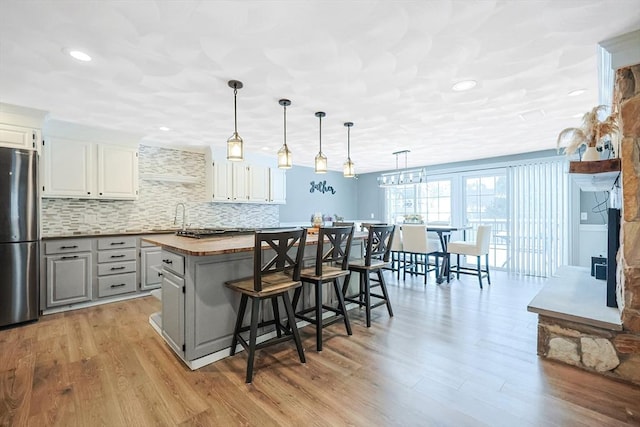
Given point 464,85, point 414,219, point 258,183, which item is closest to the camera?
point 464,85

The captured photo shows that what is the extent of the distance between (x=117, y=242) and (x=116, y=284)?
0.55 metres

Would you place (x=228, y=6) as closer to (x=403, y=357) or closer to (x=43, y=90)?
(x=43, y=90)

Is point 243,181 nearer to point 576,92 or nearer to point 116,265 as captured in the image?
point 116,265

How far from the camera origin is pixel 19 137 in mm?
3131

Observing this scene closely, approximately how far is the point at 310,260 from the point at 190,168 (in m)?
3.27

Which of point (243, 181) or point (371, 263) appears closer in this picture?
point (371, 263)

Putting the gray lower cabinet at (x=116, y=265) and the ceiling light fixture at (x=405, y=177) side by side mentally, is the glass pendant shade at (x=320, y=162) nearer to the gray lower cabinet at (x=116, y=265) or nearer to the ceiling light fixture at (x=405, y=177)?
the ceiling light fixture at (x=405, y=177)

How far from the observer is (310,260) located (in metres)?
2.94

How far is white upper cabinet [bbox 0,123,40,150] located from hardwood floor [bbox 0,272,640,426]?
1921 mm


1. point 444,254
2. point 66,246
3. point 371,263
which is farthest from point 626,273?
point 66,246

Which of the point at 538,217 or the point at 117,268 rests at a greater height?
the point at 538,217

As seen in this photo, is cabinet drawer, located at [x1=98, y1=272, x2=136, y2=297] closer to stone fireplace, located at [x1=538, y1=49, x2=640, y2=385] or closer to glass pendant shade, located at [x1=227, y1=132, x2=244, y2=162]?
glass pendant shade, located at [x1=227, y1=132, x2=244, y2=162]

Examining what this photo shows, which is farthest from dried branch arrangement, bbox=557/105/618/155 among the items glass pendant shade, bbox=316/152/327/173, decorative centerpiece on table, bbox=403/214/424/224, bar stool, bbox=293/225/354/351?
decorative centerpiece on table, bbox=403/214/424/224

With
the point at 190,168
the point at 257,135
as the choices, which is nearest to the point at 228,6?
the point at 257,135
